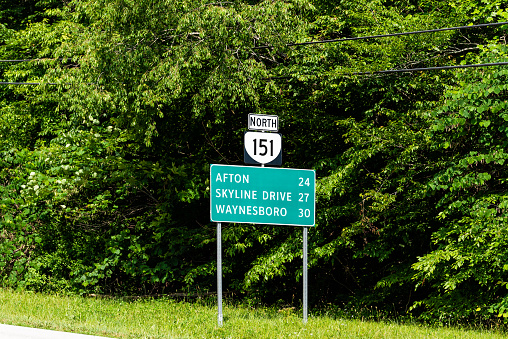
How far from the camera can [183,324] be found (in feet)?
30.4

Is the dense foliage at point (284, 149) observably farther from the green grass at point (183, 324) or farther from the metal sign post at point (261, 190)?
the metal sign post at point (261, 190)

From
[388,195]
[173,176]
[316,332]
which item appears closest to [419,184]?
[388,195]

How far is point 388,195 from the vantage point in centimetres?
1226

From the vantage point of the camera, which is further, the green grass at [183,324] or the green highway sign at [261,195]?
the green highway sign at [261,195]

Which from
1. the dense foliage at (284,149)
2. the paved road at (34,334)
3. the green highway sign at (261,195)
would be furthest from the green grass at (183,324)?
the dense foliage at (284,149)

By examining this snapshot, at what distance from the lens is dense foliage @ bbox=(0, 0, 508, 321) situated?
1133cm

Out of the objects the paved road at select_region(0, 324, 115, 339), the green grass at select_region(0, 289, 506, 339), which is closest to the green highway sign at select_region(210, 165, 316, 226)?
the green grass at select_region(0, 289, 506, 339)

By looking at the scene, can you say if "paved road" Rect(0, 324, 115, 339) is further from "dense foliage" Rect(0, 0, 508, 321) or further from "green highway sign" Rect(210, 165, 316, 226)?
"dense foliage" Rect(0, 0, 508, 321)

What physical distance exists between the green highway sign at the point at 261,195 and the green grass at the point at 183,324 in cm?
156

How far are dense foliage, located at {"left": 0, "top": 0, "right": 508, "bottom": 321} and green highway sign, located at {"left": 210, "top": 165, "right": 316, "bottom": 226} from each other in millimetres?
2771

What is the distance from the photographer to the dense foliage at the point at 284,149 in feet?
37.2

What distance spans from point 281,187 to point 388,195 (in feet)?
11.8

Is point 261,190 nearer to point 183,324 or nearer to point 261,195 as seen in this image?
point 261,195

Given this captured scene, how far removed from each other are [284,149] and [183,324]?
6.86 m
